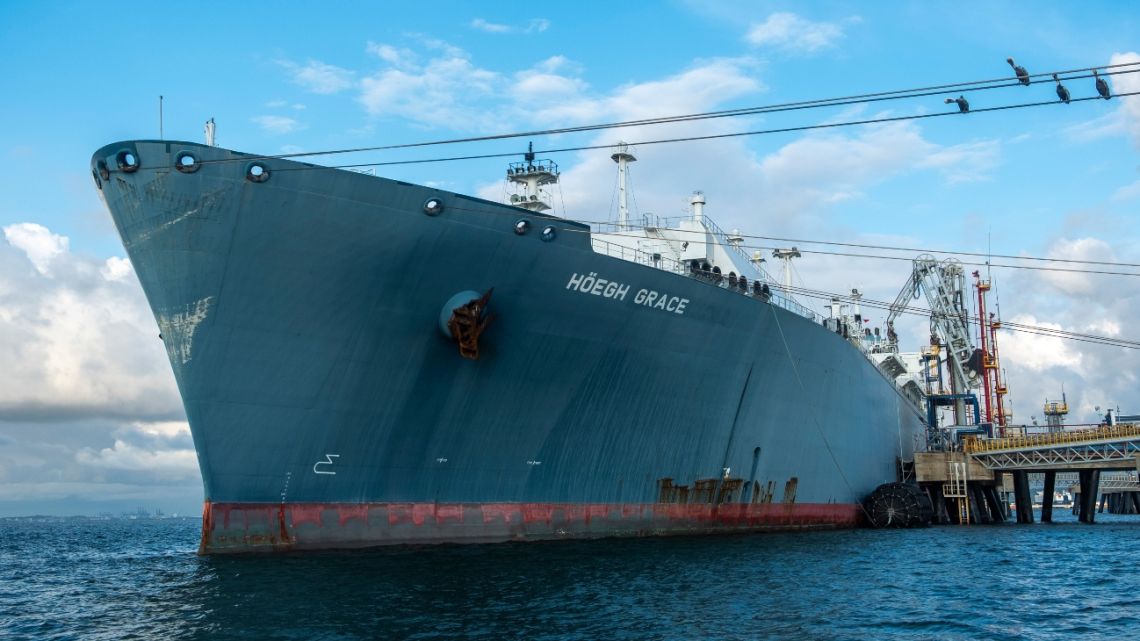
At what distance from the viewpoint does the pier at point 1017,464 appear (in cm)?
3591

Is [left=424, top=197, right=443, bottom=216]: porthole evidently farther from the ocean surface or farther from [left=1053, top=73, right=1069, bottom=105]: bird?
[left=1053, top=73, right=1069, bottom=105]: bird

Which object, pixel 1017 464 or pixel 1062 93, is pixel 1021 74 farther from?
pixel 1017 464

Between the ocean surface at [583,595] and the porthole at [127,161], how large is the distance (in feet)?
24.9

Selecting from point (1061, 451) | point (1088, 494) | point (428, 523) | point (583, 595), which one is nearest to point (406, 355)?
point (428, 523)

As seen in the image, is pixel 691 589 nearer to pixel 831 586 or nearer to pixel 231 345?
pixel 831 586

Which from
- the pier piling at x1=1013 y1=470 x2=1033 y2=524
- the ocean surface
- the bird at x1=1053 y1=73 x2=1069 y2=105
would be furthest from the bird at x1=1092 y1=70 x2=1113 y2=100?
the pier piling at x1=1013 y1=470 x2=1033 y2=524

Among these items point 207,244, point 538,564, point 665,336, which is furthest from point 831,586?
point 207,244

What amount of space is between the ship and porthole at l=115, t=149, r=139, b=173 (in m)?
0.03

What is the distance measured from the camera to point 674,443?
23.3 metres

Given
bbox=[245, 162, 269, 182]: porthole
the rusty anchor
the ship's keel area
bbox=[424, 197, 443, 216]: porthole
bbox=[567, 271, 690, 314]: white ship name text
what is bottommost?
the ship's keel area

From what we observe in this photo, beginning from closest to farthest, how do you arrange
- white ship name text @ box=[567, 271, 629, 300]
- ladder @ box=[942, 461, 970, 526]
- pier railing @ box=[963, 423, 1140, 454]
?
white ship name text @ box=[567, 271, 629, 300] → pier railing @ box=[963, 423, 1140, 454] → ladder @ box=[942, 461, 970, 526]

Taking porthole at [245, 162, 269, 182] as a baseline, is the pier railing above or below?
below

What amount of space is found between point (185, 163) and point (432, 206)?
458 centimetres

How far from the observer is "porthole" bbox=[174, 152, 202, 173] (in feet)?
54.2
